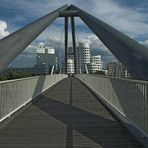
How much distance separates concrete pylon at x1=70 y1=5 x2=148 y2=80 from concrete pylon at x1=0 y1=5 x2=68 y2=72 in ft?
10.2

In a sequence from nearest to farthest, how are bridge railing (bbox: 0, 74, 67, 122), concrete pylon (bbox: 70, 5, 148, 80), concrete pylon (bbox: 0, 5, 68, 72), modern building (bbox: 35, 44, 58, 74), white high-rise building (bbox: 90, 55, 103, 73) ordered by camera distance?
bridge railing (bbox: 0, 74, 67, 122)
concrete pylon (bbox: 70, 5, 148, 80)
concrete pylon (bbox: 0, 5, 68, 72)
modern building (bbox: 35, 44, 58, 74)
white high-rise building (bbox: 90, 55, 103, 73)

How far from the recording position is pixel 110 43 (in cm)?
1516

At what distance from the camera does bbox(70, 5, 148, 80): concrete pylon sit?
431 inches

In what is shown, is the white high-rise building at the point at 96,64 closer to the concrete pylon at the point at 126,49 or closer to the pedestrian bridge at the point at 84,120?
the concrete pylon at the point at 126,49

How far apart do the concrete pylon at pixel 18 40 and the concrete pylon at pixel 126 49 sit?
3102mm

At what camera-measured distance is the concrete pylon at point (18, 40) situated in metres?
13.6

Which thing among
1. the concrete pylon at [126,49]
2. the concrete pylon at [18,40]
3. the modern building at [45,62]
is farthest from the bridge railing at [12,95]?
the modern building at [45,62]

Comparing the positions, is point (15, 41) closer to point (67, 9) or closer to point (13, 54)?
point (13, 54)

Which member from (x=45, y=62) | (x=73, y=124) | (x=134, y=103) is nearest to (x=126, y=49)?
(x=73, y=124)

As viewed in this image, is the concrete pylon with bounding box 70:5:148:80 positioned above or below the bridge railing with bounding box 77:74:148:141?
above

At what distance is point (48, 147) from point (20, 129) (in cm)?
178

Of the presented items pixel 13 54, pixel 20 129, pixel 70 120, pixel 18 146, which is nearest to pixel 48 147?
pixel 18 146

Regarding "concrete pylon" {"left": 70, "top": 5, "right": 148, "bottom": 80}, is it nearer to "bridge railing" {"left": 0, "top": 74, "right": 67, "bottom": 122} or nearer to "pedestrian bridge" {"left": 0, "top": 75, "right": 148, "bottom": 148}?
"pedestrian bridge" {"left": 0, "top": 75, "right": 148, "bottom": 148}

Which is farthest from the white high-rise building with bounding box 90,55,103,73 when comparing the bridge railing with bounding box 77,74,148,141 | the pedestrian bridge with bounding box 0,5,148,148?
the bridge railing with bounding box 77,74,148,141
